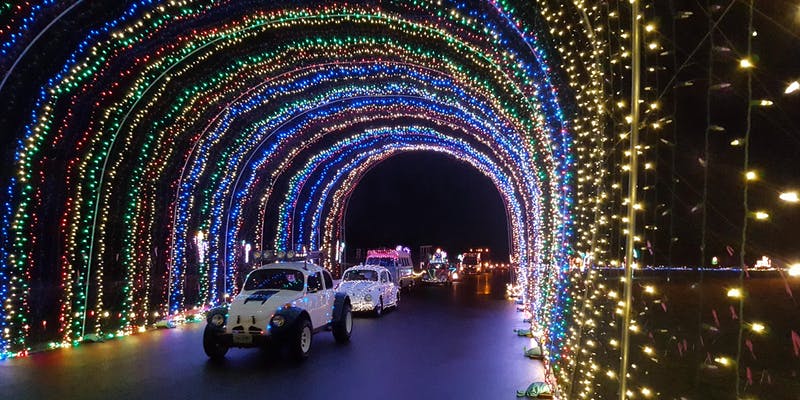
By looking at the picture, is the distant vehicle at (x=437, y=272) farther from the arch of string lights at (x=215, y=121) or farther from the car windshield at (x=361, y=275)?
the car windshield at (x=361, y=275)

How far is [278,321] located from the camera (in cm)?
1013

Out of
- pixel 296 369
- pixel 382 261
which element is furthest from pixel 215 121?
pixel 382 261

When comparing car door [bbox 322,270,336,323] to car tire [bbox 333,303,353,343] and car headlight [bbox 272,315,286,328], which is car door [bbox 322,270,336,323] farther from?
car headlight [bbox 272,315,286,328]

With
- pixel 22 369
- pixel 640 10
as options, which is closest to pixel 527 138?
pixel 640 10

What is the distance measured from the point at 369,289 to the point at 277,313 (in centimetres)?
717

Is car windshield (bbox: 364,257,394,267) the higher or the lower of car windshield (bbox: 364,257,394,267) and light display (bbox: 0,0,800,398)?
the lower

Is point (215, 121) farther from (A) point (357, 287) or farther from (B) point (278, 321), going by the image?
(B) point (278, 321)

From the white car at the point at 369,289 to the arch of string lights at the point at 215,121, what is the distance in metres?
4.04

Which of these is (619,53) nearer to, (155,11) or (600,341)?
(600,341)

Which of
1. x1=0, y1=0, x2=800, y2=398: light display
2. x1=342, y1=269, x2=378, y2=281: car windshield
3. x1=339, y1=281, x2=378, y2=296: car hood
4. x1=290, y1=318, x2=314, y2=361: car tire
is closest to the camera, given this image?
x1=0, y1=0, x2=800, y2=398: light display

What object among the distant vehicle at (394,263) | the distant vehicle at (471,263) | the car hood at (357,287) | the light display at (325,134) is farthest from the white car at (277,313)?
the distant vehicle at (471,263)

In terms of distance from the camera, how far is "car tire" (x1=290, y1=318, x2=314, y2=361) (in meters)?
10.1

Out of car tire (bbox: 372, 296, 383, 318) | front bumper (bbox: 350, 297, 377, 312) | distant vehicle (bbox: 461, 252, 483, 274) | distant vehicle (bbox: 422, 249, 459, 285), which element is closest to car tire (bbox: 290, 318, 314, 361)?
front bumper (bbox: 350, 297, 377, 312)

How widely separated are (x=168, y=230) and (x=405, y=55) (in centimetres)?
764
